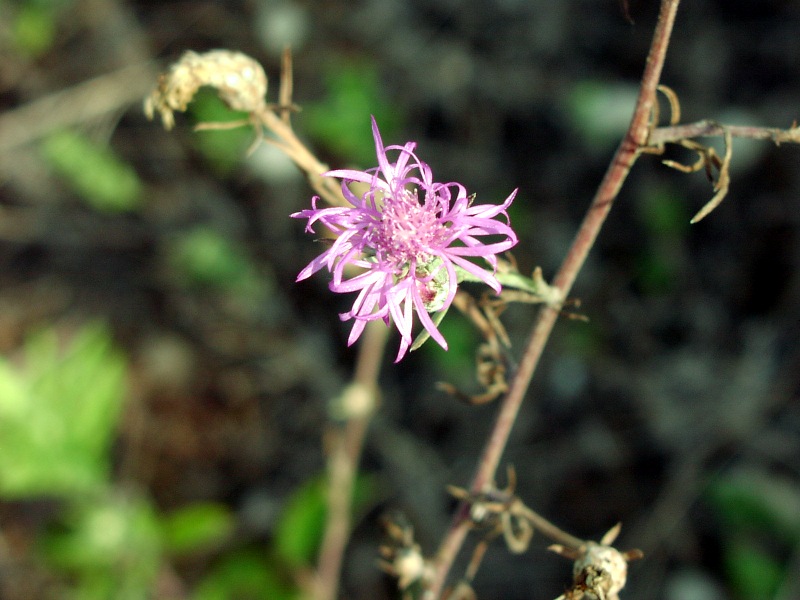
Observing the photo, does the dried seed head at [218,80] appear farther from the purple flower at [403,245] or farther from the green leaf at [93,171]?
the green leaf at [93,171]

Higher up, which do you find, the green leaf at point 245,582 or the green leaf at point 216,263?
the green leaf at point 216,263

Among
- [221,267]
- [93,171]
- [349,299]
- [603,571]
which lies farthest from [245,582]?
[93,171]

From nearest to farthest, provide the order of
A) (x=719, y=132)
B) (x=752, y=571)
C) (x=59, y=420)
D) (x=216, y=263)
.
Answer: (x=719, y=132)
(x=752, y=571)
(x=59, y=420)
(x=216, y=263)

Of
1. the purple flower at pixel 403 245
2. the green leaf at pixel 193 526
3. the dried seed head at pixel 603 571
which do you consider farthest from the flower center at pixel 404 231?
the green leaf at pixel 193 526

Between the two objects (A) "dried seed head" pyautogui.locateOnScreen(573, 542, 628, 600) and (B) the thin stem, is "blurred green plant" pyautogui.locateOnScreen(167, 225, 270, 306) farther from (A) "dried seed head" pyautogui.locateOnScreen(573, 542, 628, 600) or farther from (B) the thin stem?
(A) "dried seed head" pyautogui.locateOnScreen(573, 542, 628, 600)

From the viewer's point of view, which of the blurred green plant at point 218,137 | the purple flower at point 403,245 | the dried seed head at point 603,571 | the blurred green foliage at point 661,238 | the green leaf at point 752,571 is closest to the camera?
the purple flower at point 403,245

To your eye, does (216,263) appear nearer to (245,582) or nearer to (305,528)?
(305,528)

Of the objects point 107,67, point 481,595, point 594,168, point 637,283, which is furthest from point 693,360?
point 107,67
